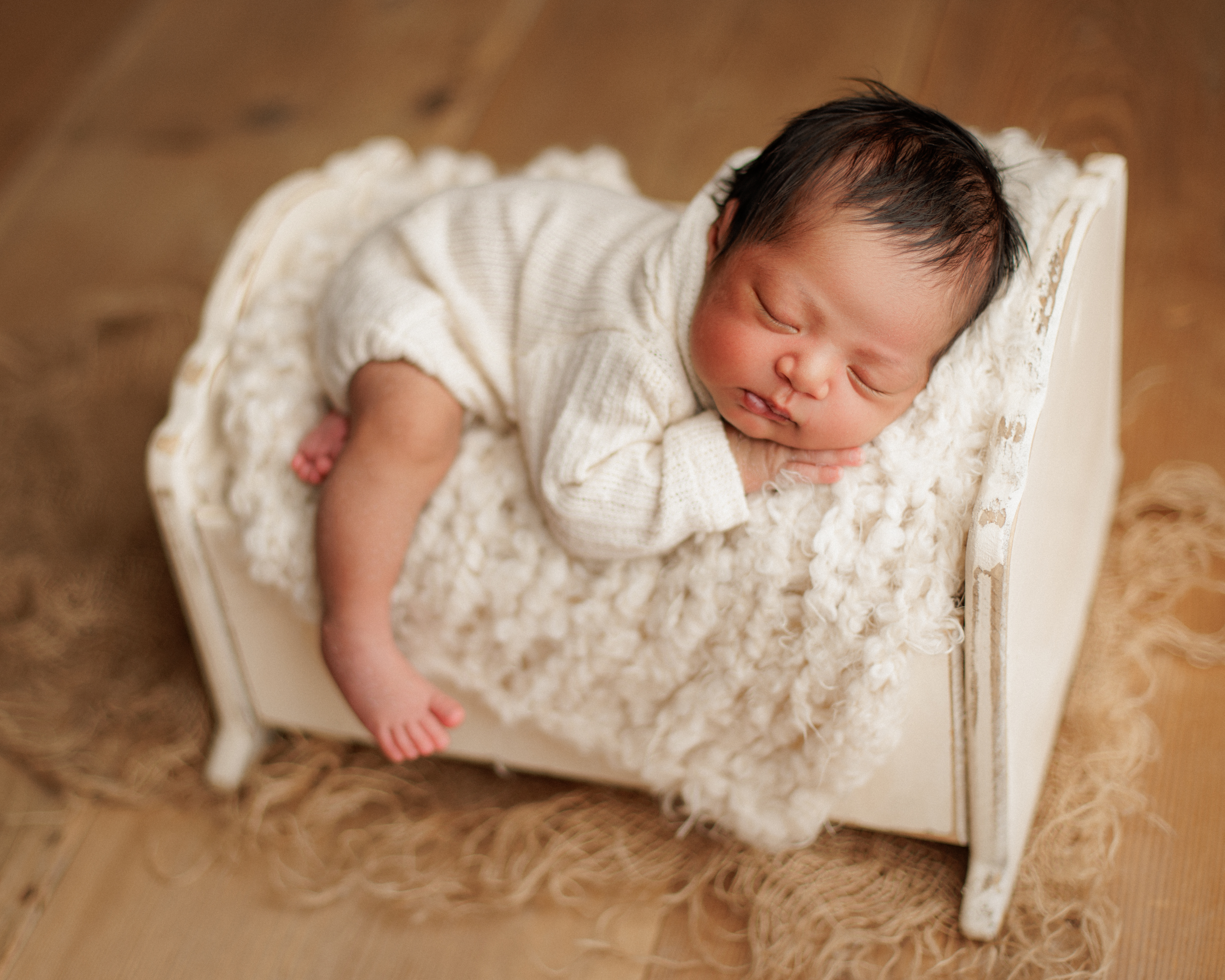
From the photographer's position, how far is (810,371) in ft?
2.66

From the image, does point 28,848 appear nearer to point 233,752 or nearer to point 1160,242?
point 233,752

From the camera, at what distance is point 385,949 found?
3.51 feet

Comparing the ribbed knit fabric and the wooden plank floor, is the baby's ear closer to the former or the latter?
the ribbed knit fabric

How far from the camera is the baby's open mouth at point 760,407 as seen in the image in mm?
850

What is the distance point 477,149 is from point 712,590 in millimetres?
1109

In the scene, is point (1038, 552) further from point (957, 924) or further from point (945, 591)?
point (957, 924)

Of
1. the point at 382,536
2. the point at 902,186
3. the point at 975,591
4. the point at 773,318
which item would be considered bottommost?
the point at 382,536

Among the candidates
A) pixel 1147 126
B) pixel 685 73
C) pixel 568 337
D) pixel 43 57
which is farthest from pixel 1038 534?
pixel 43 57

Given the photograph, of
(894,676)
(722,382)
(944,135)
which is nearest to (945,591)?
(894,676)

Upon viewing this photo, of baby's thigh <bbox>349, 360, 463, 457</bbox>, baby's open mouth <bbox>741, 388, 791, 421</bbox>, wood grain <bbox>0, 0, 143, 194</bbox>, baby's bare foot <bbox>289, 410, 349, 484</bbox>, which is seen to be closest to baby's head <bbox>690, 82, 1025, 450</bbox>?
baby's open mouth <bbox>741, 388, 791, 421</bbox>

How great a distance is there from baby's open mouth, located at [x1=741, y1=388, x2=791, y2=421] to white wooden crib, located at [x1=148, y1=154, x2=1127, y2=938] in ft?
0.49

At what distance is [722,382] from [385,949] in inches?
23.8

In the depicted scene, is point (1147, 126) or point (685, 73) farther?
point (685, 73)

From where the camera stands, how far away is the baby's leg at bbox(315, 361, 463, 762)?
3.12ft
